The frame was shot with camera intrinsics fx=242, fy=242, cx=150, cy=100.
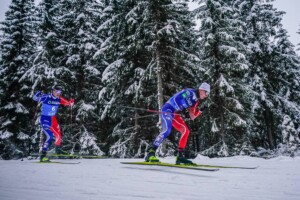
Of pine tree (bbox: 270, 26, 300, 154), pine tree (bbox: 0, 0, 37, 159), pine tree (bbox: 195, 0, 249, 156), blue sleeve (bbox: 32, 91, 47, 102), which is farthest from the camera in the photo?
pine tree (bbox: 0, 0, 37, 159)

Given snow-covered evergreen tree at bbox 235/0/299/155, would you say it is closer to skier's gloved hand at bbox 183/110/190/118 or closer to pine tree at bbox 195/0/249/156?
pine tree at bbox 195/0/249/156

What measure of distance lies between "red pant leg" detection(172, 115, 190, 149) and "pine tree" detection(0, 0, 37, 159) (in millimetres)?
12390

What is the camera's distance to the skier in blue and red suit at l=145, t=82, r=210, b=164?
6277 millimetres

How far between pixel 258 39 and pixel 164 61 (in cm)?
775

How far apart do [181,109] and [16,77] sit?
1489 cm

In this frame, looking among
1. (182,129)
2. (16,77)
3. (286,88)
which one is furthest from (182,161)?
(286,88)

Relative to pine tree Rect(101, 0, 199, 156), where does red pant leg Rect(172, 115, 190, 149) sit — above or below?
below

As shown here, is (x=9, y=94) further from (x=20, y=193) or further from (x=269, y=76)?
(x=269, y=76)

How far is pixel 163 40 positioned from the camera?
13.5 m

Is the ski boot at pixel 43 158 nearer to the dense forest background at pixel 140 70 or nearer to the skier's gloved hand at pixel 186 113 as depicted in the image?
the dense forest background at pixel 140 70

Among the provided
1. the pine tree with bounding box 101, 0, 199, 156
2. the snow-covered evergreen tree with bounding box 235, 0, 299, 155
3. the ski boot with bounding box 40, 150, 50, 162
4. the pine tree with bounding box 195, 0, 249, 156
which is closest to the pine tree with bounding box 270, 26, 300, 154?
the snow-covered evergreen tree with bounding box 235, 0, 299, 155

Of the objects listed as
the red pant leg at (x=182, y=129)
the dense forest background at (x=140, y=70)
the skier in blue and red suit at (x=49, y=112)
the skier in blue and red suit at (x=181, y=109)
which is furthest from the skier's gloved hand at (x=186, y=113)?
the dense forest background at (x=140, y=70)

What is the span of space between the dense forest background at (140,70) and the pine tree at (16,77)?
0.07 metres

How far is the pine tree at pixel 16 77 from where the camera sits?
1622 centimetres
